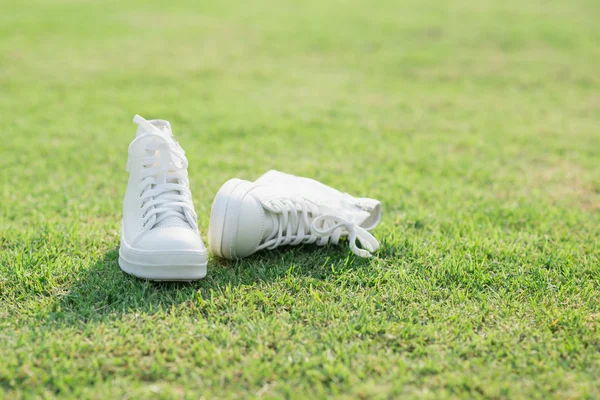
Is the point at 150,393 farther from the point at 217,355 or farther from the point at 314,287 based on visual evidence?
the point at 314,287

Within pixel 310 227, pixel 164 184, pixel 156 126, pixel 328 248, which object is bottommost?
pixel 328 248

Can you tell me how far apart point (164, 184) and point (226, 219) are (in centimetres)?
30

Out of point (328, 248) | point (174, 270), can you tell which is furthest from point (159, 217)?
point (328, 248)

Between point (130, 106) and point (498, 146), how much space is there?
11.0ft

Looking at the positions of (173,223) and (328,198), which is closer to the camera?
(173,223)

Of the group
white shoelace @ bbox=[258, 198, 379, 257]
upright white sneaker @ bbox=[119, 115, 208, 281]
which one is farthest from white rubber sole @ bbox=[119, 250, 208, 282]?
white shoelace @ bbox=[258, 198, 379, 257]

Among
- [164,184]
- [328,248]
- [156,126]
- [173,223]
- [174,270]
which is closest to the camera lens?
[174,270]

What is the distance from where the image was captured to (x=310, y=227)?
2510 mm

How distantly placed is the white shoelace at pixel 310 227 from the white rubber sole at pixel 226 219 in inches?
5.2

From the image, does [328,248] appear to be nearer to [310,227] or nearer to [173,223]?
[310,227]

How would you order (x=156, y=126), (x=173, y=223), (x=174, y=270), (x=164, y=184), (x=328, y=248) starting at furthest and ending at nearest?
(x=328, y=248)
(x=156, y=126)
(x=164, y=184)
(x=173, y=223)
(x=174, y=270)

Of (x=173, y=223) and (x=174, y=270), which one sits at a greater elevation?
(x=173, y=223)

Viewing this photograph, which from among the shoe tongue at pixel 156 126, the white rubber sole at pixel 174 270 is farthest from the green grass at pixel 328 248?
the shoe tongue at pixel 156 126

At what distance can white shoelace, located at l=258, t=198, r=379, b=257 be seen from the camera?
8.02 feet
